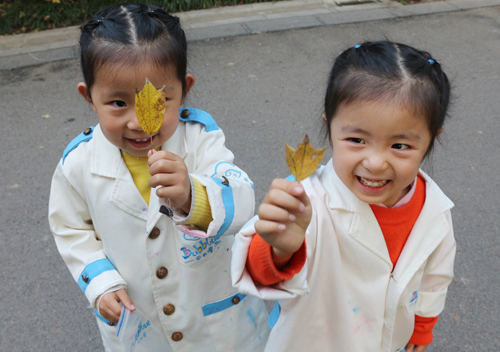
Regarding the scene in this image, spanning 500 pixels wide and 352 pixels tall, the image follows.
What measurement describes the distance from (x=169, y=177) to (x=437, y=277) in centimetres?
83

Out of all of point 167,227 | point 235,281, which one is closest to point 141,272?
point 167,227

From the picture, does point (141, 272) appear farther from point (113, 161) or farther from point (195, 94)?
point (195, 94)

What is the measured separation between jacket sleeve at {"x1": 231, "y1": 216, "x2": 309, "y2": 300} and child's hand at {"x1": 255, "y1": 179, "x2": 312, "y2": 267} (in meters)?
0.13

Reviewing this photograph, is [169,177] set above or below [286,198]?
below

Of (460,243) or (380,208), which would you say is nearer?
(380,208)

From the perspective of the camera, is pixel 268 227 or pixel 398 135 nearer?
pixel 268 227

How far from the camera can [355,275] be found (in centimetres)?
146

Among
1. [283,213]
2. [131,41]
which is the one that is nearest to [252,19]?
[131,41]

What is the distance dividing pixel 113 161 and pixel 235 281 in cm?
55

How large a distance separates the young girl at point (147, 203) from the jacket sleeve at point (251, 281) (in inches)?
5.9

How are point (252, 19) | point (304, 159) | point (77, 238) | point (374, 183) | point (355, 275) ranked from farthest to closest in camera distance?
point (252, 19)
point (77, 238)
point (355, 275)
point (374, 183)
point (304, 159)

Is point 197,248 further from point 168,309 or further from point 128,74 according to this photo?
point 128,74

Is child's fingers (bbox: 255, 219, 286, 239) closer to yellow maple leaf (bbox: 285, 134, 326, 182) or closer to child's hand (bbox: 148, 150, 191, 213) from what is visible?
yellow maple leaf (bbox: 285, 134, 326, 182)

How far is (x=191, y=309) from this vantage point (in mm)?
1616
